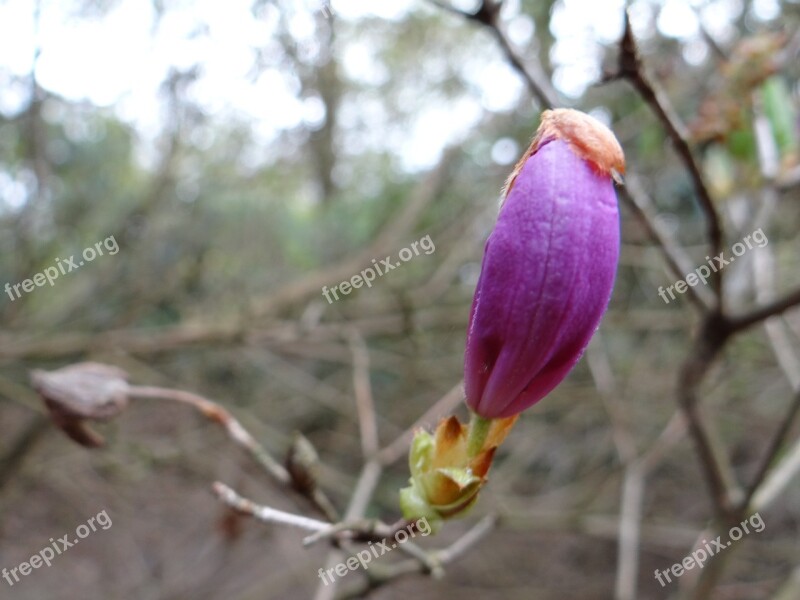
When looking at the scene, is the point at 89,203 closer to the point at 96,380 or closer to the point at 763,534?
the point at 96,380

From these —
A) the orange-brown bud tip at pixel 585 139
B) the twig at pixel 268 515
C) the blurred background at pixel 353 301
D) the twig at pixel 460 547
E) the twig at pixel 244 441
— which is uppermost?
the orange-brown bud tip at pixel 585 139

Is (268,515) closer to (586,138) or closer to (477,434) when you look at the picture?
(477,434)

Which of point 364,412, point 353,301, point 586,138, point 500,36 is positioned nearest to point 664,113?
point 500,36

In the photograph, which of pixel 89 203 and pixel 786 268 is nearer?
pixel 786 268

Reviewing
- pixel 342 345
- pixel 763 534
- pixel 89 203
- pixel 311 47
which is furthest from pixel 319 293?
pixel 763 534

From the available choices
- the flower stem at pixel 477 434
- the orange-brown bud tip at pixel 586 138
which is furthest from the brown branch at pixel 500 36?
the flower stem at pixel 477 434

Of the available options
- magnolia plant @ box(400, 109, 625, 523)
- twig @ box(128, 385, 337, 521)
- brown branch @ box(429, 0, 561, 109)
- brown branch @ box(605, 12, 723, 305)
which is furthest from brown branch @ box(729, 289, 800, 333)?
twig @ box(128, 385, 337, 521)

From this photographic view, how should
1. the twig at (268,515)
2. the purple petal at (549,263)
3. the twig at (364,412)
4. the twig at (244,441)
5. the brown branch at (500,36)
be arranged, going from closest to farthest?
the purple petal at (549,263)
the twig at (268,515)
the twig at (244,441)
the brown branch at (500,36)
the twig at (364,412)

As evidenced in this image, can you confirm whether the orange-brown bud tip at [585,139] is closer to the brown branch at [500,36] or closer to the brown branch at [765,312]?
the brown branch at [500,36]
